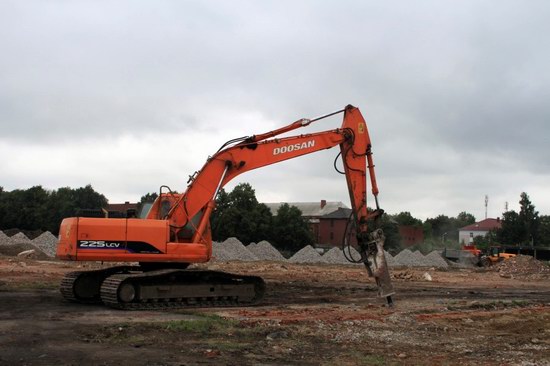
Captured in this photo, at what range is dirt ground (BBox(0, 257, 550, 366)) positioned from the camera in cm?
866

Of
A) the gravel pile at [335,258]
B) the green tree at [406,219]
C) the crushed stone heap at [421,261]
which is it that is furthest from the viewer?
the green tree at [406,219]

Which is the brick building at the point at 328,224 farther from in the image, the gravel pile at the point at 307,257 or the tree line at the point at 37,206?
the gravel pile at the point at 307,257

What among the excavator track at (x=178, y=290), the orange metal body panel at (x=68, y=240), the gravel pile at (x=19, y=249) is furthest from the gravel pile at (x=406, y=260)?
the orange metal body panel at (x=68, y=240)

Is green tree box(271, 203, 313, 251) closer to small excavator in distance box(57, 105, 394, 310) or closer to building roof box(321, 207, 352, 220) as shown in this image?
building roof box(321, 207, 352, 220)

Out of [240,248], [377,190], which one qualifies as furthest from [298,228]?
[377,190]

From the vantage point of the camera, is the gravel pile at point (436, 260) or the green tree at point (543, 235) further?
the green tree at point (543, 235)

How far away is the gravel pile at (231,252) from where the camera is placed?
4365cm

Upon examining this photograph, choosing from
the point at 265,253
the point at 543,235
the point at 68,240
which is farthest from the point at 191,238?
the point at 543,235

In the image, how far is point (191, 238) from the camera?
14844mm

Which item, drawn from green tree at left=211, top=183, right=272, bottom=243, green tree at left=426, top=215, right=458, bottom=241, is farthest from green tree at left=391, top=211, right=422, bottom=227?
green tree at left=211, top=183, right=272, bottom=243

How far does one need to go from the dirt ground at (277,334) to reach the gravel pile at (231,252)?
2752 cm

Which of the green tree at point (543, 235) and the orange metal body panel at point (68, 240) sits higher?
the green tree at point (543, 235)

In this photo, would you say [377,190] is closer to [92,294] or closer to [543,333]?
[543,333]

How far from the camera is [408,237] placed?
11288cm
